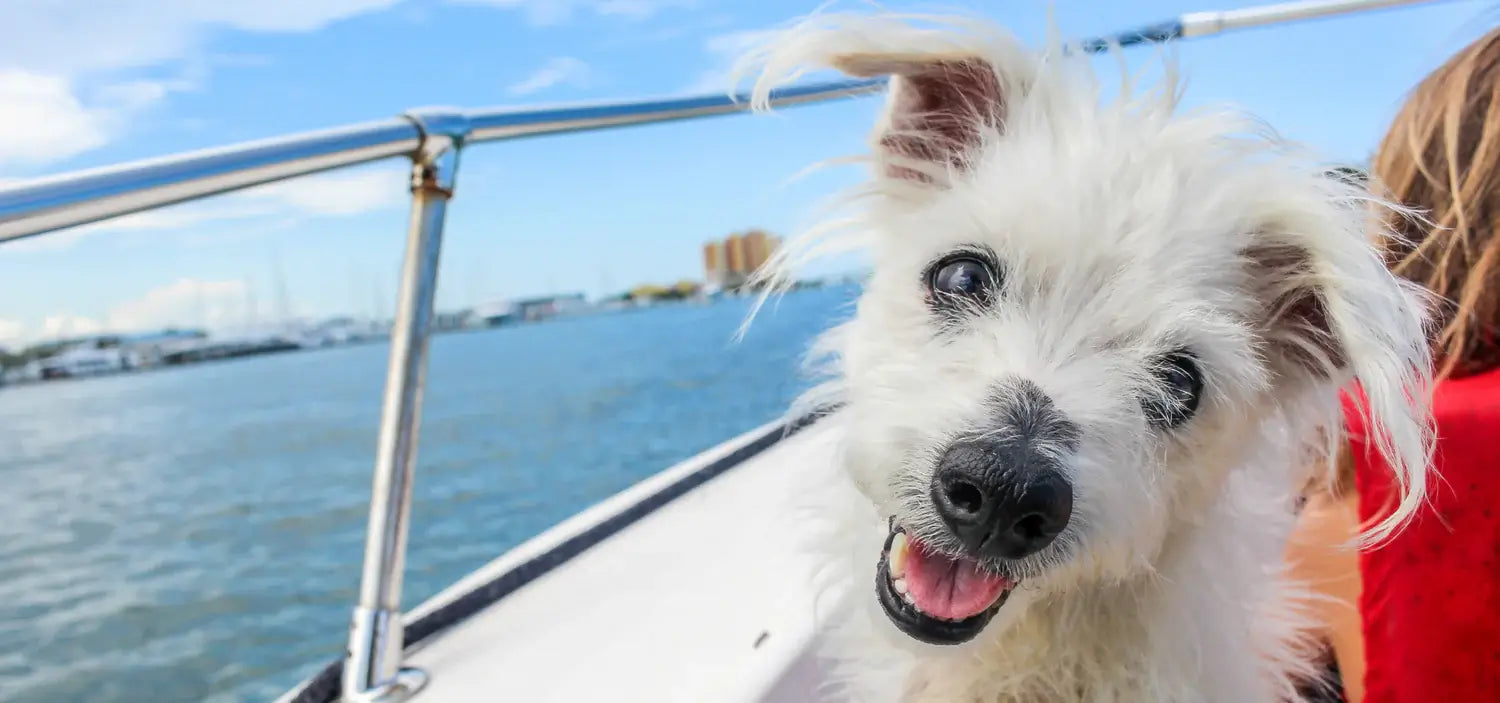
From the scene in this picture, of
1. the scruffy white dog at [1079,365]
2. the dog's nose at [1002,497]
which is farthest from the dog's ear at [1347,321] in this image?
the dog's nose at [1002,497]

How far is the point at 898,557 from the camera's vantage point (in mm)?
1145

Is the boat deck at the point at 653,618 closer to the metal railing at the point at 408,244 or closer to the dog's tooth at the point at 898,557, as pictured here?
the metal railing at the point at 408,244

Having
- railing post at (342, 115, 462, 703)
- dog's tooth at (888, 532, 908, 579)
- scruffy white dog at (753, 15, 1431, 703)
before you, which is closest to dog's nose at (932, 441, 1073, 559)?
scruffy white dog at (753, 15, 1431, 703)

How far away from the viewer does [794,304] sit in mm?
1594

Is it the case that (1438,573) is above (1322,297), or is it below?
below

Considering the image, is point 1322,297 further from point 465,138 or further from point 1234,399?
point 465,138

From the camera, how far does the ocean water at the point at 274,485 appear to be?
500 centimetres

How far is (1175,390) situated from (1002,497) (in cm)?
32

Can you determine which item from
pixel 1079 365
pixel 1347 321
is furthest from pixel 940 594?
pixel 1347 321

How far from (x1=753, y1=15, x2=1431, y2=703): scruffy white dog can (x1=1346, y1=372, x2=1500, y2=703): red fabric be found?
3.0 inches

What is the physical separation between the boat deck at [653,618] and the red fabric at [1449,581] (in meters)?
0.76

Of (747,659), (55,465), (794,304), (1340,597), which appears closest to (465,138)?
(794,304)

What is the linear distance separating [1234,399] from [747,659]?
2.76 ft

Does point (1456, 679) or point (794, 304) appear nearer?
point (1456, 679)
